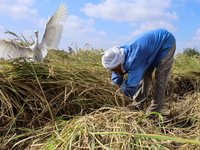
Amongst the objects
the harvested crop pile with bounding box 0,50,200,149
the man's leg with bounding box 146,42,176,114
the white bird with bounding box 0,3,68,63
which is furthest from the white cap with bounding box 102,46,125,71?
the white bird with bounding box 0,3,68,63

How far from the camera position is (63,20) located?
2918 millimetres

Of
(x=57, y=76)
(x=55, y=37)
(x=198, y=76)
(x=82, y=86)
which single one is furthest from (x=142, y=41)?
(x=198, y=76)

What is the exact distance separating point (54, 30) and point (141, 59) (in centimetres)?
192

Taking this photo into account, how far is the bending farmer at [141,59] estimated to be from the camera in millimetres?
1819

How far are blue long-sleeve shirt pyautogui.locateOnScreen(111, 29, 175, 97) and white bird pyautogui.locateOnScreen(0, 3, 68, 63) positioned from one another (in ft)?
5.01

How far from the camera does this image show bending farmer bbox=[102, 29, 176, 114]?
1.82m

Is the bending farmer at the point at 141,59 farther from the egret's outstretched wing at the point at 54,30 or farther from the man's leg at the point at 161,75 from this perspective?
→ the egret's outstretched wing at the point at 54,30

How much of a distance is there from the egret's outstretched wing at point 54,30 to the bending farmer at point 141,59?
1453 mm

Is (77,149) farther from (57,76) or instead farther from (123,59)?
(123,59)

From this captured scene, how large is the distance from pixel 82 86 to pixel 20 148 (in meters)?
0.77

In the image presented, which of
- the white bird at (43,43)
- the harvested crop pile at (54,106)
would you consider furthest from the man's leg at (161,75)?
the white bird at (43,43)

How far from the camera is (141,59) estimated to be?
Result: 185cm

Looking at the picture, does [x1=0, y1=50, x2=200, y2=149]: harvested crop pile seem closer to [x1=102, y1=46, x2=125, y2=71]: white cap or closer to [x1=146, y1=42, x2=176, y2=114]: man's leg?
[x1=102, y1=46, x2=125, y2=71]: white cap

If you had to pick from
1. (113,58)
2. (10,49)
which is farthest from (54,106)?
(10,49)
